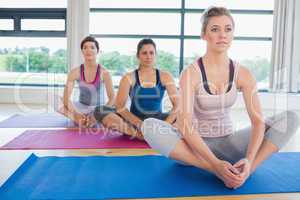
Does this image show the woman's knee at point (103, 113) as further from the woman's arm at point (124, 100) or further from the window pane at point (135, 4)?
the window pane at point (135, 4)

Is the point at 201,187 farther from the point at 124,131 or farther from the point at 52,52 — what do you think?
the point at 52,52

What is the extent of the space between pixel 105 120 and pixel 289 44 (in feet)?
11.3

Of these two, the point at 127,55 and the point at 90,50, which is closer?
the point at 90,50

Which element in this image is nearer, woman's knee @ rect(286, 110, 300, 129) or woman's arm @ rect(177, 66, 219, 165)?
woman's arm @ rect(177, 66, 219, 165)

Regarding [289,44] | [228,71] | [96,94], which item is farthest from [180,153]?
[289,44]

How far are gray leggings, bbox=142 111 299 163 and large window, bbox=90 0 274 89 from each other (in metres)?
3.84

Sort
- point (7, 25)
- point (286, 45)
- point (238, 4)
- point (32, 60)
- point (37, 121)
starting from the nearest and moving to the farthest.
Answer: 1. point (37, 121)
2. point (286, 45)
3. point (238, 4)
4. point (7, 25)
5. point (32, 60)

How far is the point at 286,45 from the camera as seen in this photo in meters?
5.16

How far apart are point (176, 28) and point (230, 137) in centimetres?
393

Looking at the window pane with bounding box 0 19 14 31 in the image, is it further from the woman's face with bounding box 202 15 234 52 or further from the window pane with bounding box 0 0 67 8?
the woman's face with bounding box 202 15 234 52

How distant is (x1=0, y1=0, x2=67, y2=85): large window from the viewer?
18.7 ft

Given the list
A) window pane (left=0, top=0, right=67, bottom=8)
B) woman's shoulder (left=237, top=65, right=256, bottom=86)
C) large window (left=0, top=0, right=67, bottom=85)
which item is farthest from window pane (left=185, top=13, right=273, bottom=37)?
woman's shoulder (left=237, top=65, right=256, bottom=86)

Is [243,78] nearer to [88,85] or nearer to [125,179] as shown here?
[125,179]

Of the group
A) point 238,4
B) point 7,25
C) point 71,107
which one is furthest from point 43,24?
point 238,4
